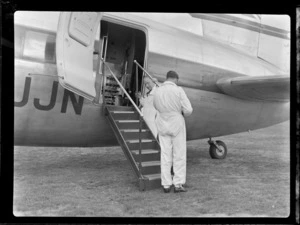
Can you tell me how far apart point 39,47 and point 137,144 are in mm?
1849

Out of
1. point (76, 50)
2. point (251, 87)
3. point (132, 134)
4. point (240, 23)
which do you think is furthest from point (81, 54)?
point (251, 87)

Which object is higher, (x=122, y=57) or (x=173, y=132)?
(x=122, y=57)

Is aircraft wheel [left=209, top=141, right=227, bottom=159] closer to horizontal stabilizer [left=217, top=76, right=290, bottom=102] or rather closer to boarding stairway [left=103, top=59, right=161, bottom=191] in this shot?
horizontal stabilizer [left=217, top=76, right=290, bottom=102]

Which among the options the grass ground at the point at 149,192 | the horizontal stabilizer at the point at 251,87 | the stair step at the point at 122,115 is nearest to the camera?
the grass ground at the point at 149,192

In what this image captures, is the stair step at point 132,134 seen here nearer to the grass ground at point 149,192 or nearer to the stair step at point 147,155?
the stair step at point 147,155

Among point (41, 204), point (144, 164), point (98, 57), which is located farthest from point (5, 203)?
point (98, 57)

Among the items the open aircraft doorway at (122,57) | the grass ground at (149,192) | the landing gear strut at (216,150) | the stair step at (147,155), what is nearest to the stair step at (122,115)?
the stair step at (147,155)

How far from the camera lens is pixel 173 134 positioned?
410 centimetres

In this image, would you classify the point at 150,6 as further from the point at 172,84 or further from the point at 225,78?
the point at 225,78

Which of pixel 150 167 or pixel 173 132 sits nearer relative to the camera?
pixel 173 132

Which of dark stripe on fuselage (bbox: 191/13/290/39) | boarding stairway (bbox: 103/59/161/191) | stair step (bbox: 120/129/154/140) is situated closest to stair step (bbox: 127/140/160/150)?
boarding stairway (bbox: 103/59/161/191)

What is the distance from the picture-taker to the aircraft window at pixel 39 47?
4.30 meters

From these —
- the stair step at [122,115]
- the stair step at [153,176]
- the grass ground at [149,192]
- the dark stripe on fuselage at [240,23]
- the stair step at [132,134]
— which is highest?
the dark stripe on fuselage at [240,23]

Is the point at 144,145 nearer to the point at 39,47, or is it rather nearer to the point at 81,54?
the point at 81,54
